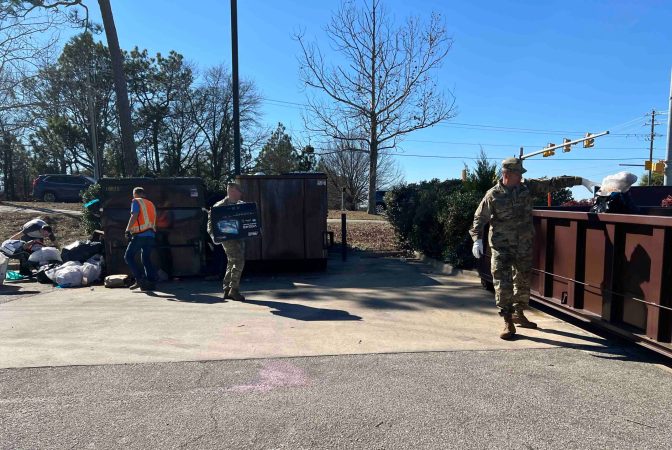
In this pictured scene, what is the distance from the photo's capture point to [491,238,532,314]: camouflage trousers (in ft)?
16.2

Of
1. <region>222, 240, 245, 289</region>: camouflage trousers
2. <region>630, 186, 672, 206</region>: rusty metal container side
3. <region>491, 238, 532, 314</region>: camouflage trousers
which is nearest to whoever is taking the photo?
<region>491, 238, 532, 314</region>: camouflage trousers

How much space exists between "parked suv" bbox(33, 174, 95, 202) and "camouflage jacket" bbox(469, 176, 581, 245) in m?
24.7

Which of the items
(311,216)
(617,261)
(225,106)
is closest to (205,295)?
(311,216)

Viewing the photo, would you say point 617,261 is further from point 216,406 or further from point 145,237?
point 145,237

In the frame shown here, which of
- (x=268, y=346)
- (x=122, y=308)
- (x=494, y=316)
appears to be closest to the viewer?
(x=268, y=346)

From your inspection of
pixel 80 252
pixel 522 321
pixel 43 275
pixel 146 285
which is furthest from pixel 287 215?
pixel 522 321

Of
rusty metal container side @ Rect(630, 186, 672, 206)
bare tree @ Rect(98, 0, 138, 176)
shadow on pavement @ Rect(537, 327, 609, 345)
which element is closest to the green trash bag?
bare tree @ Rect(98, 0, 138, 176)

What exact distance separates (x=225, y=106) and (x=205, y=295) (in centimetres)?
3425

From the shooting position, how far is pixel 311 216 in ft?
29.7

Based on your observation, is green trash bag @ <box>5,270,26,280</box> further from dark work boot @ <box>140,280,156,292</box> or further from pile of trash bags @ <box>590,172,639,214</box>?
pile of trash bags @ <box>590,172,639,214</box>

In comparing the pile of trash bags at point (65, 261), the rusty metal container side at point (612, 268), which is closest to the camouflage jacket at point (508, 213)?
the rusty metal container side at point (612, 268)

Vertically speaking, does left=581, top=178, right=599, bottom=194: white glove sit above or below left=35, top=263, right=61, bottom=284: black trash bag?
above

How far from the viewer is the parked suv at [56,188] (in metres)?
24.5

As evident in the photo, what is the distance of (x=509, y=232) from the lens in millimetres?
4992
